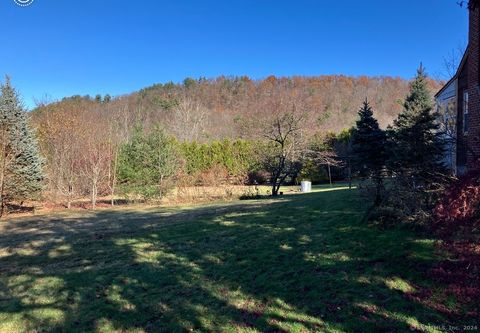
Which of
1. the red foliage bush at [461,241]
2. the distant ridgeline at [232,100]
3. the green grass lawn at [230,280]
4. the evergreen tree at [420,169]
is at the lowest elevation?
the green grass lawn at [230,280]

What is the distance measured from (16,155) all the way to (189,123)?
104ft

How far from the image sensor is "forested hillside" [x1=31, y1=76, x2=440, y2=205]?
17594 mm

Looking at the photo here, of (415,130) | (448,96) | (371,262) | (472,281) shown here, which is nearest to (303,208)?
(415,130)

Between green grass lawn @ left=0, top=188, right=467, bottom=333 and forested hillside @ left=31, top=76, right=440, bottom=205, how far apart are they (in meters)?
9.52

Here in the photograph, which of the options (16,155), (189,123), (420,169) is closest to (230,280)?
(420,169)

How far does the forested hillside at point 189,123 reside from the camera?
17594 mm

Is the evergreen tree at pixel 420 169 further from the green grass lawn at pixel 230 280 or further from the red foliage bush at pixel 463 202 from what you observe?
the red foliage bush at pixel 463 202

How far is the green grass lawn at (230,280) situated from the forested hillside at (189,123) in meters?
9.52

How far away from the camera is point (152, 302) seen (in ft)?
15.7

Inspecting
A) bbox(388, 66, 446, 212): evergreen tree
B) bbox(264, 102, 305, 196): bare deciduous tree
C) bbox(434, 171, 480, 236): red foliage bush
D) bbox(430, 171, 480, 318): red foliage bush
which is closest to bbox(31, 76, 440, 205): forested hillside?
bbox(264, 102, 305, 196): bare deciduous tree

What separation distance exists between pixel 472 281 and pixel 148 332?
3.67m

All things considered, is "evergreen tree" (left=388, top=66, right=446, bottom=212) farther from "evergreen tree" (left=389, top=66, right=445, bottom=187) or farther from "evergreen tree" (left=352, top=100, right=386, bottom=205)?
"evergreen tree" (left=352, top=100, right=386, bottom=205)

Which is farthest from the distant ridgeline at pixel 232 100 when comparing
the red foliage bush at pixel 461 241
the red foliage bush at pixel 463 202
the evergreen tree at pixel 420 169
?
the red foliage bush at pixel 463 202

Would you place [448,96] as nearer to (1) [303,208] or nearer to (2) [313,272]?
(1) [303,208]
